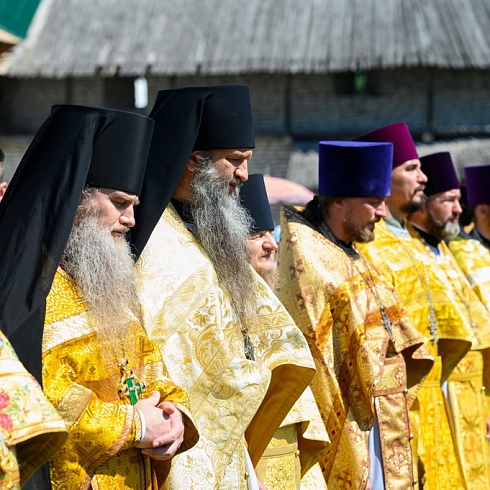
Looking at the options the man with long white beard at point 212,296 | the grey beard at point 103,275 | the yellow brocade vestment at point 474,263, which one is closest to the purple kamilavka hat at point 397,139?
the yellow brocade vestment at point 474,263

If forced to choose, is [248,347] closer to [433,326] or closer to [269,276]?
[269,276]

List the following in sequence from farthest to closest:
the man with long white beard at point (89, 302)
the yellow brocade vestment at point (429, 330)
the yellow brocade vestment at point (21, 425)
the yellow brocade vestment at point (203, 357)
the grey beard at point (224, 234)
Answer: the yellow brocade vestment at point (429, 330) → the grey beard at point (224, 234) → the yellow brocade vestment at point (203, 357) → the man with long white beard at point (89, 302) → the yellow brocade vestment at point (21, 425)

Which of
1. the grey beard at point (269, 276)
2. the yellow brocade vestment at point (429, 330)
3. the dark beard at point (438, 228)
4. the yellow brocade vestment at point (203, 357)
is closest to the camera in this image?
the yellow brocade vestment at point (203, 357)

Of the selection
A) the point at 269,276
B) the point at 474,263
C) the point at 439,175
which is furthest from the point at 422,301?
the point at 269,276

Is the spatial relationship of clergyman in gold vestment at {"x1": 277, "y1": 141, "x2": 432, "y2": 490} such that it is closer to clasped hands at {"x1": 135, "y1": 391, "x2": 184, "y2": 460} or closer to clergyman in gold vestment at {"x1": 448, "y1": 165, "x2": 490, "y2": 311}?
clasped hands at {"x1": 135, "y1": 391, "x2": 184, "y2": 460}

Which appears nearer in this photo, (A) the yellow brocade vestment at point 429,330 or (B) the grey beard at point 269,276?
(B) the grey beard at point 269,276

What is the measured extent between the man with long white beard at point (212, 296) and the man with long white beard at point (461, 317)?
241cm

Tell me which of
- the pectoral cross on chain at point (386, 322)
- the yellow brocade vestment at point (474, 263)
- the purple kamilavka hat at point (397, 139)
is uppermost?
the purple kamilavka hat at point (397, 139)

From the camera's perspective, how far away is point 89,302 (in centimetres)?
348

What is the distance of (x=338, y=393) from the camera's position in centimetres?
508

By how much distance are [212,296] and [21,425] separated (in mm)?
1293

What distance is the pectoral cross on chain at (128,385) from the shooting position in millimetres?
3475

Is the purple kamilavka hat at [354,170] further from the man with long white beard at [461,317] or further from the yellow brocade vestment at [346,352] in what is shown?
the man with long white beard at [461,317]

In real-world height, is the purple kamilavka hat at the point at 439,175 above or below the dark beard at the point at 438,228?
above
